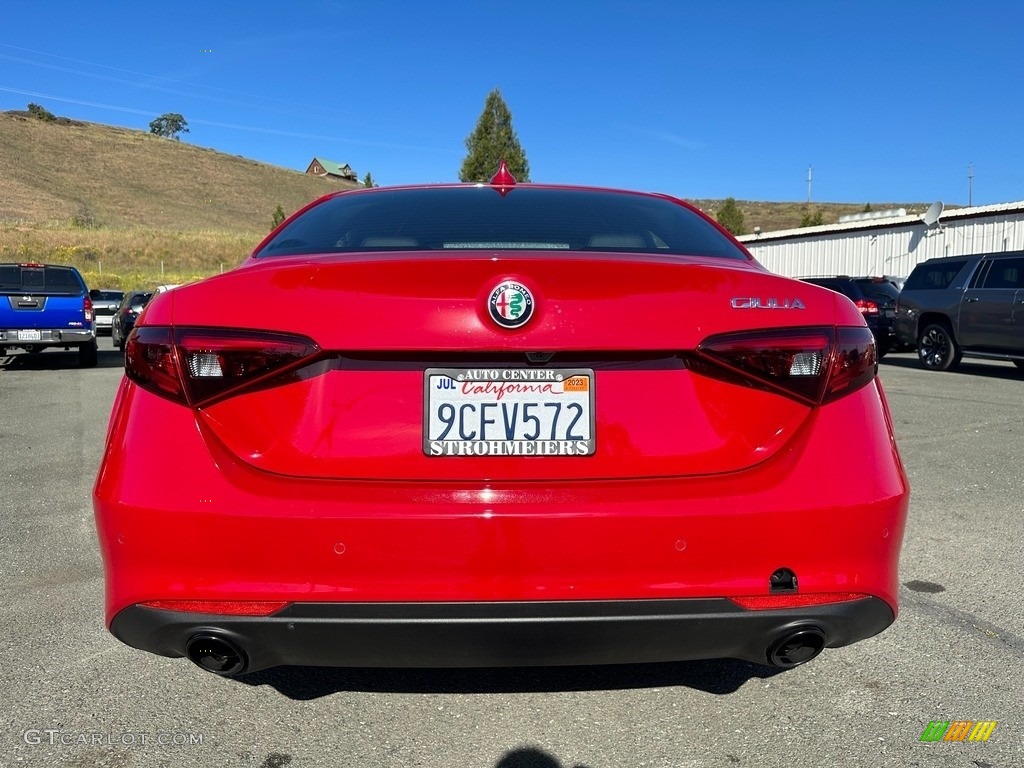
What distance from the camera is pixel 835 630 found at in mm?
2010

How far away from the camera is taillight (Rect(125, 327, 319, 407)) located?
189cm

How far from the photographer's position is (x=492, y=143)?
191 ft

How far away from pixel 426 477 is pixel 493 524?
19cm

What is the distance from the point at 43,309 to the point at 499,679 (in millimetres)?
13194

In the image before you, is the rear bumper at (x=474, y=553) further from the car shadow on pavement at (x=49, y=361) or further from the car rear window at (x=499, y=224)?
the car shadow on pavement at (x=49, y=361)

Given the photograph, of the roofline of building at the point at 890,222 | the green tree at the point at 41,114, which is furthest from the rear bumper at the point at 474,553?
the green tree at the point at 41,114

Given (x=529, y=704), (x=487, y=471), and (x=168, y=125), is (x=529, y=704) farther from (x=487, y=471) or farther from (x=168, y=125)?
(x=168, y=125)

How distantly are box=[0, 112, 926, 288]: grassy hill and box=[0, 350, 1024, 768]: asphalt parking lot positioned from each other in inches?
1634

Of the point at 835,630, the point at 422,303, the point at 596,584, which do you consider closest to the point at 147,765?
the point at 596,584

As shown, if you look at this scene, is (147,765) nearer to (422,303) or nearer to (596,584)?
(596,584)

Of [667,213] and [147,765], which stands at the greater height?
[667,213]

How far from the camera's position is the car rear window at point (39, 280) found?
1343 centimetres

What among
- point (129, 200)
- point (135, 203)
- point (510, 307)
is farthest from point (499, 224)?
point (129, 200)

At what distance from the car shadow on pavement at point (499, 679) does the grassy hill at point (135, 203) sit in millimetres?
41825
